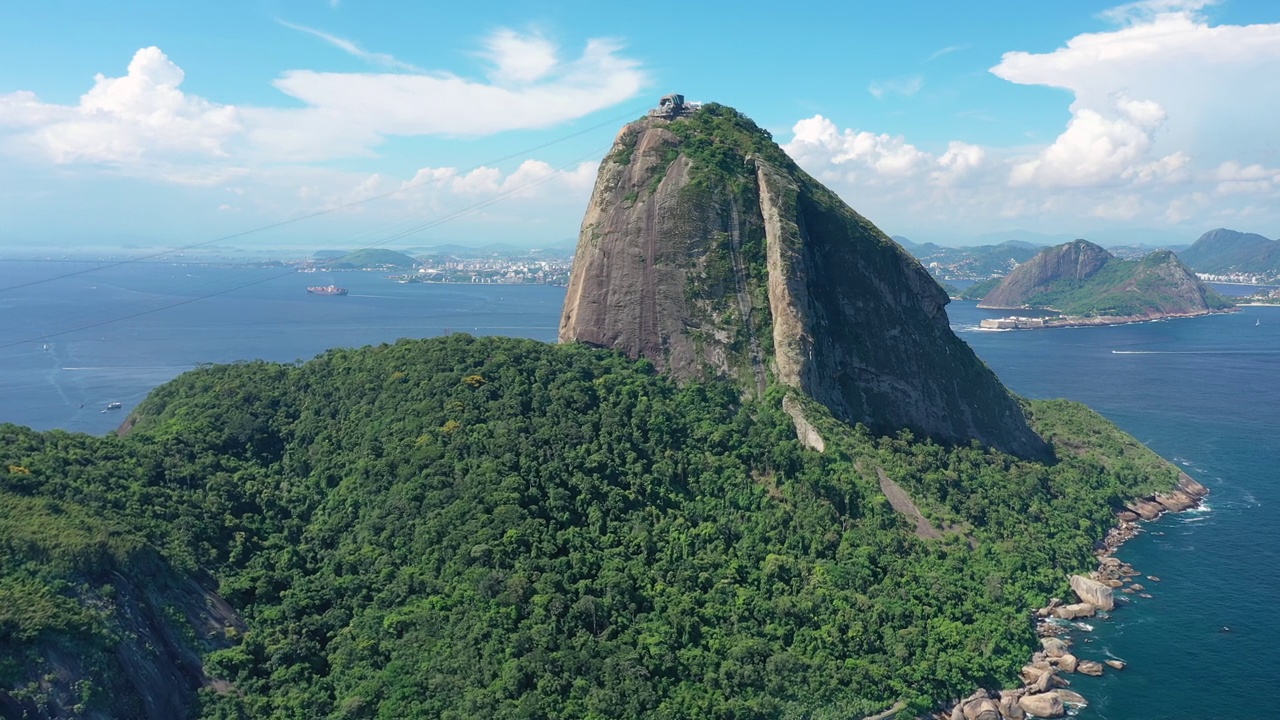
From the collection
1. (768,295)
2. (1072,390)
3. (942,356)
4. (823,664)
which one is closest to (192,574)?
(823,664)

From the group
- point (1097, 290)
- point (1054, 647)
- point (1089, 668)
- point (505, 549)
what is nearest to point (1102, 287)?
point (1097, 290)

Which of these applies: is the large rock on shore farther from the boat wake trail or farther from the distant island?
the distant island

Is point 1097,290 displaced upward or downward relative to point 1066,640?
upward

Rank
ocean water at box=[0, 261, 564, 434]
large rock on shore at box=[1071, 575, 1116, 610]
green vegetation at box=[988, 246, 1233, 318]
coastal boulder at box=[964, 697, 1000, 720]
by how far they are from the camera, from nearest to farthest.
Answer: coastal boulder at box=[964, 697, 1000, 720] → large rock on shore at box=[1071, 575, 1116, 610] → ocean water at box=[0, 261, 564, 434] → green vegetation at box=[988, 246, 1233, 318]

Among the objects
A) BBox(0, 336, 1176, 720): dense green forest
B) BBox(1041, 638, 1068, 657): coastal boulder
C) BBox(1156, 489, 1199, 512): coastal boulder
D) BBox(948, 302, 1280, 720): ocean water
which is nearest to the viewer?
BBox(0, 336, 1176, 720): dense green forest

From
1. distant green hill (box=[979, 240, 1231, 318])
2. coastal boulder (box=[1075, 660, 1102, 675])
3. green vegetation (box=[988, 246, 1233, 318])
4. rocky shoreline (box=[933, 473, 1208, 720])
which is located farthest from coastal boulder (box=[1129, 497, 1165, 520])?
green vegetation (box=[988, 246, 1233, 318])

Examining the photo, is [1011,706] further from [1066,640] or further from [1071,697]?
[1066,640]

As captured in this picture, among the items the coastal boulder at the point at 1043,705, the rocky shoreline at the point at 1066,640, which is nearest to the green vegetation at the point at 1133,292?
the rocky shoreline at the point at 1066,640
